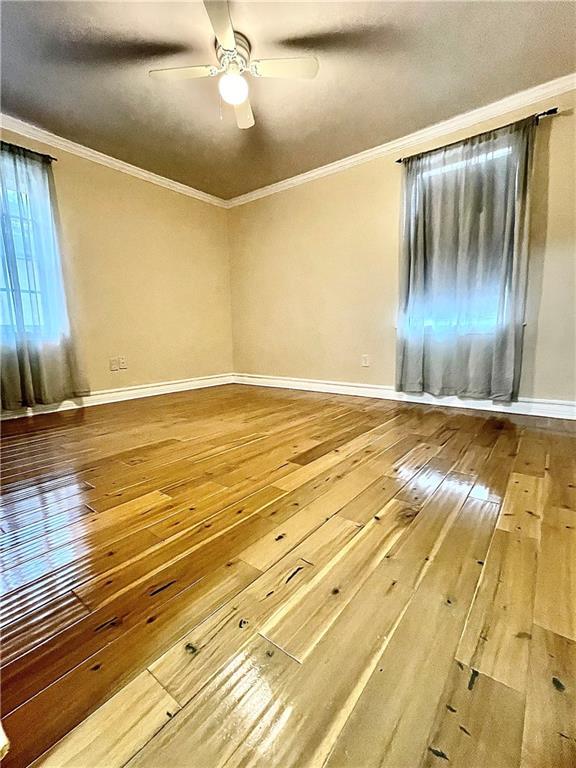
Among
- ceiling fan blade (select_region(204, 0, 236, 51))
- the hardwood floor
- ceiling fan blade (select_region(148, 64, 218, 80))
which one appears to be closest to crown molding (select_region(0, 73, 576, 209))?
ceiling fan blade (select_region(148, 64, 218, 80))

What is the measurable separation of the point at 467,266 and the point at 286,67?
1.83 meters

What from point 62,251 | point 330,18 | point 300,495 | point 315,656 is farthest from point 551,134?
point 62,251

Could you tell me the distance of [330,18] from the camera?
177cm

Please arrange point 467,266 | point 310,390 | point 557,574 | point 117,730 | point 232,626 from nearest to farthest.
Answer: point 117,730 < point 232,626 < point 557,574 < point 467,266 < point 310,390

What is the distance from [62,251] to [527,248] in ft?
12.3

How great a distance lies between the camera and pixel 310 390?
12.6ft

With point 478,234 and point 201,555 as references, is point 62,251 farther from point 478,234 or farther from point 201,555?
point 478,234

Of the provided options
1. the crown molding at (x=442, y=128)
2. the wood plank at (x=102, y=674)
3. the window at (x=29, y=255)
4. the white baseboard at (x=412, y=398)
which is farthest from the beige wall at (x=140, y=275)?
the wood plank at (x=102, y=674)

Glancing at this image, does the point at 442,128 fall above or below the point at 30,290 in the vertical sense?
above

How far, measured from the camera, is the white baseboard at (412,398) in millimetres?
2465

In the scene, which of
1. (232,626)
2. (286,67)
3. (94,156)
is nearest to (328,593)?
(232,626)

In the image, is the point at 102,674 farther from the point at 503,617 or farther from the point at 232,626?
the point at 503,617

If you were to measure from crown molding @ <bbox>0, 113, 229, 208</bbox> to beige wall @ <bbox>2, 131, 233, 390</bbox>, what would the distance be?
48 mm

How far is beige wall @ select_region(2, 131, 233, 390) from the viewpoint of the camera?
305 centimetres
